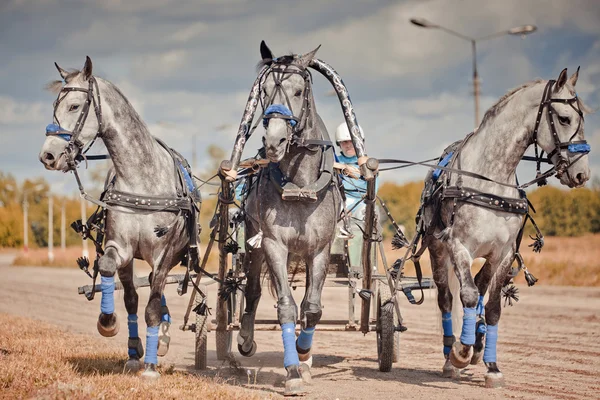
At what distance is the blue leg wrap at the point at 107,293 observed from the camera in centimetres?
740

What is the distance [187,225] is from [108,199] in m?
0.90

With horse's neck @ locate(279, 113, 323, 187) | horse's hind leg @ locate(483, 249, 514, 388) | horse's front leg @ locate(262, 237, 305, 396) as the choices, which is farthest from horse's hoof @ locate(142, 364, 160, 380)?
horse's hind leg @ locate(483, 249, 514, 388)

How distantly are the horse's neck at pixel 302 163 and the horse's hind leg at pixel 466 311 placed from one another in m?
1.68

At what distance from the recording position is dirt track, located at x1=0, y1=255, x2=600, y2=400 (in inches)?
302

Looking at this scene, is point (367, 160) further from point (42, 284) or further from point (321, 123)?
point (42, 284)

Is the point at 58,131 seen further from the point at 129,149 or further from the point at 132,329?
the point at 132,329

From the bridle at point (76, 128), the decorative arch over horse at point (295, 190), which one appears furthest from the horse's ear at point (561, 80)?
the bridle at point (76, 128)

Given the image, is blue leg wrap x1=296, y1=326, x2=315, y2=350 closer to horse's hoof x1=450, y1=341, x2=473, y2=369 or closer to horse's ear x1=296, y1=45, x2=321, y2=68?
horse's hoof x1=450, y1=341, x2=473, y2=369

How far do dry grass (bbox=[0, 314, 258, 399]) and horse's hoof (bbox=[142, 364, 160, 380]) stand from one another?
9 centimetres

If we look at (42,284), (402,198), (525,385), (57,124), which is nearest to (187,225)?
(57,124)

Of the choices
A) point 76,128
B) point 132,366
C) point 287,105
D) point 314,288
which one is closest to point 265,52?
point 287,105

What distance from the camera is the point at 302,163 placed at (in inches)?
289

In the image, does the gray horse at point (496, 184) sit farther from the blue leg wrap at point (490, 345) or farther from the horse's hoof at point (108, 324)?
the horse's hoof at point (108, 324)

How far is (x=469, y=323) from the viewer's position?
7.52 meters
